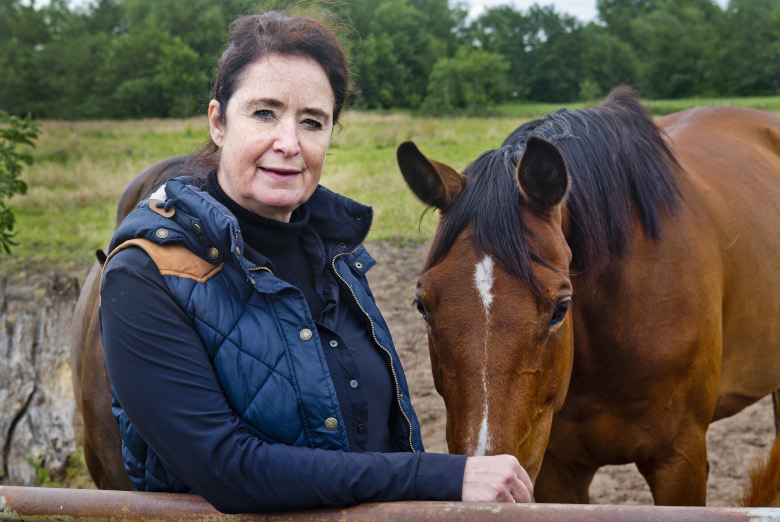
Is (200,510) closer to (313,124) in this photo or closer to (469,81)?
(313,124)

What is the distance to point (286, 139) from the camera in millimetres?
1562

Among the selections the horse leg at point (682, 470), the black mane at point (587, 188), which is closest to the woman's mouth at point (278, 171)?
the black mane at point (587, 188)

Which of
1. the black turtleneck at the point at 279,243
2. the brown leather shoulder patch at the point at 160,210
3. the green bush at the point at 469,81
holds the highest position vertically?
the green bush at the point at 469,81

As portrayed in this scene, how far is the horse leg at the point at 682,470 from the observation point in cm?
258

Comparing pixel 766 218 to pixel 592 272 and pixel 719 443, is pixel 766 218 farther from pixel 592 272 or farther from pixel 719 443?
pixel 719 443

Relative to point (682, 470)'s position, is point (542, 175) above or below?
above

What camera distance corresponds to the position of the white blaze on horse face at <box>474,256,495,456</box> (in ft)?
5.49

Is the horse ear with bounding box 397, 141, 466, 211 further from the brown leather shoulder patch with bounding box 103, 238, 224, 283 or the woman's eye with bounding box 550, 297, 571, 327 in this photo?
the brown leather shoulder patch with bounding box 103, 238, 224, 283

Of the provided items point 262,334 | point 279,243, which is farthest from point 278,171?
point 262,334

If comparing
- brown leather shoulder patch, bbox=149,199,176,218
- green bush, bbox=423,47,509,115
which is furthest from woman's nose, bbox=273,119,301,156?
green bush, bbox=423,47,509,115

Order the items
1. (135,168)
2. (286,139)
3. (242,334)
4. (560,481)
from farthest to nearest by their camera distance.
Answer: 1. (135,168)
2. (560,481)
3. (286,139)
4. (242,334)

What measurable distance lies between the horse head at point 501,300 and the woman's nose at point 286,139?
51 centimetres

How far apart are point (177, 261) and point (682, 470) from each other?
2210 millimetres

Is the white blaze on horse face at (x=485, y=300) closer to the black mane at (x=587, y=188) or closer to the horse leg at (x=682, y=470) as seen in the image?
the black mane at (x=587, y=188)
